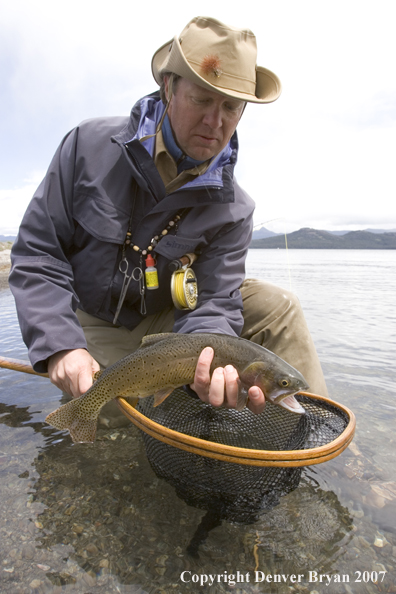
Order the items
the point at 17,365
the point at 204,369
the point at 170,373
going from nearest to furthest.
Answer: the point at 204,369 < the point at 170,373 < the point at 17,365

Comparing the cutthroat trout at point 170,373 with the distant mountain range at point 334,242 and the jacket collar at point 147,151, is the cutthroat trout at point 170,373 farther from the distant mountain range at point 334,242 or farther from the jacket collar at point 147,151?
the distant mountain range at point 334,242

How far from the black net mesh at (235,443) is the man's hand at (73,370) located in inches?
23.6

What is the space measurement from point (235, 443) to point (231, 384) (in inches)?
35.8

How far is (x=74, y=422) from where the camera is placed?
2766 mm

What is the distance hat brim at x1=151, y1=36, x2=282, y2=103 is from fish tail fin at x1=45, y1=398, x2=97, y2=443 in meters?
2.34

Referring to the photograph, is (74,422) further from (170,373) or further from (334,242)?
(334,242)

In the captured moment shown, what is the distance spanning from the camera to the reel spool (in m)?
3.42

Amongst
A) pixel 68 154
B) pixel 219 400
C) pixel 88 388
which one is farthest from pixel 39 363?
pixel 68 154

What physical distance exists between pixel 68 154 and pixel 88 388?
79.8 inches

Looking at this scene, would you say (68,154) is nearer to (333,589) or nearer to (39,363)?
(39,363)

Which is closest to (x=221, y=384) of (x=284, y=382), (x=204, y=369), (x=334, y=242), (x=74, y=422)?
(x=204, y=369)

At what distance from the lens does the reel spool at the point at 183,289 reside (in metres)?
3.42

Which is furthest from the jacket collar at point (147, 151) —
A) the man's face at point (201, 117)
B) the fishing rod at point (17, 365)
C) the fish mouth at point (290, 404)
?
the fishing rod at point (17, 365)

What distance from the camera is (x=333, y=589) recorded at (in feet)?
7.09
